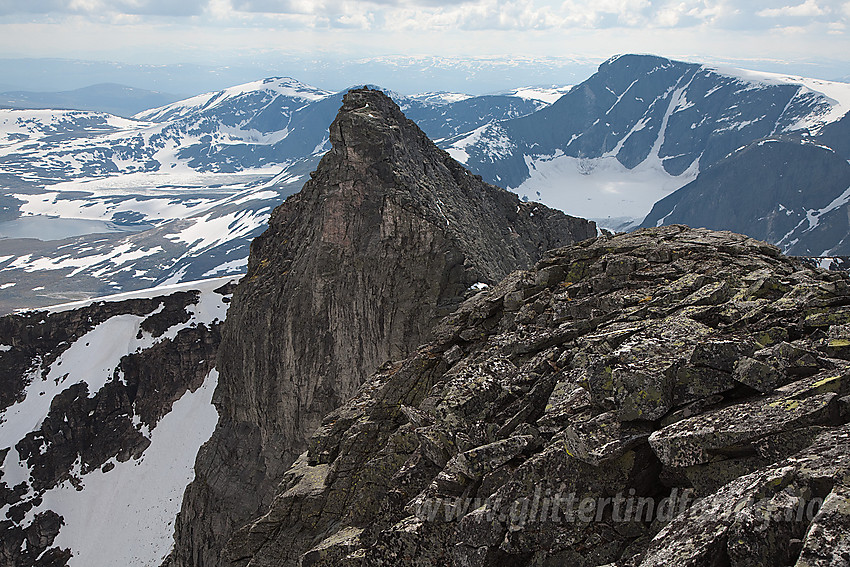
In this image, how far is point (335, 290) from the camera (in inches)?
1847

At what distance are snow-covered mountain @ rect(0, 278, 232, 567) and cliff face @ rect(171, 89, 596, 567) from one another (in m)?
29.9

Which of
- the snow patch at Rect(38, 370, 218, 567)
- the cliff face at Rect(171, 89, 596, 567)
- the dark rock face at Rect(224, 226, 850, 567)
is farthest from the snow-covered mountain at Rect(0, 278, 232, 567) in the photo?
the dark rock face at Rect(224, 226, 850, 567)

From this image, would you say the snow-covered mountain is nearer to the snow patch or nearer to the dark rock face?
the snow patch

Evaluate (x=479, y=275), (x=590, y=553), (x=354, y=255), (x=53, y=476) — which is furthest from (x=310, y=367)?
(x=53, y=476)

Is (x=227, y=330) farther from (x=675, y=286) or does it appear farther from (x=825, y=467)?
(x=825, y=467)

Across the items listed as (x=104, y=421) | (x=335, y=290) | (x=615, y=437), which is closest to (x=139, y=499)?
(x=104, y=421)

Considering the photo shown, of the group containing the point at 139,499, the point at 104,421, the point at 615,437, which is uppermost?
→ the point at 615,437

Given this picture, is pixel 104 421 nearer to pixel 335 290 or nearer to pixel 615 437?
pixel 335 290

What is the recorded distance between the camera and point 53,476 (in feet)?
282

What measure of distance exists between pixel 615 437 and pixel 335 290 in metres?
36.0

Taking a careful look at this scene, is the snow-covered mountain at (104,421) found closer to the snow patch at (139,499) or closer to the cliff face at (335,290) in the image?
the snow patch at (139,499)

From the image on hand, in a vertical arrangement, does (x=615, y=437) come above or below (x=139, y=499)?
above

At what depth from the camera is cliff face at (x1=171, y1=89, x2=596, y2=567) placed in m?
44.0

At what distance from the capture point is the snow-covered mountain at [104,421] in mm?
79250
